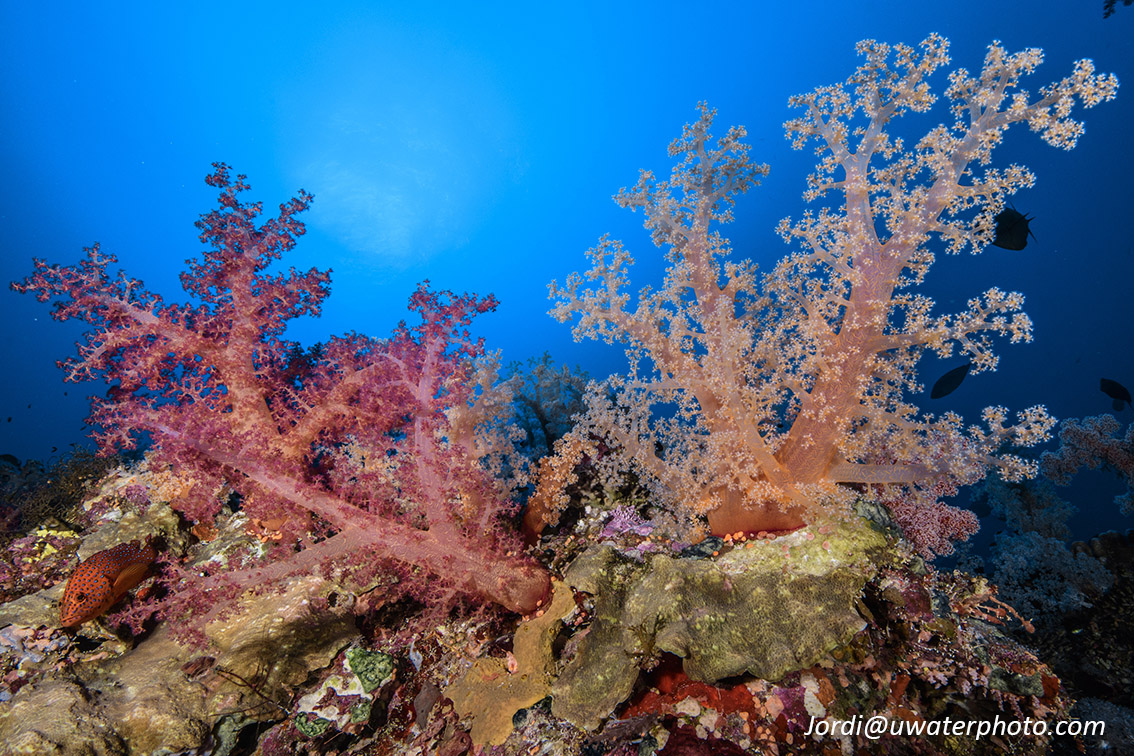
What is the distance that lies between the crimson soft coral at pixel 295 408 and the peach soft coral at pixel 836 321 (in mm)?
1065

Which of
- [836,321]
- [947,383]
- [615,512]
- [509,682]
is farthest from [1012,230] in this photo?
[509,682]

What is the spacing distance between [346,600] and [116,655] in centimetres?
185

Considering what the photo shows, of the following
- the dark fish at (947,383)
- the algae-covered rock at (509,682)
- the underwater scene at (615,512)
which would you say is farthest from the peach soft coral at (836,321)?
the dark fish at (947,383)

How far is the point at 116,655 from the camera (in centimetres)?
348

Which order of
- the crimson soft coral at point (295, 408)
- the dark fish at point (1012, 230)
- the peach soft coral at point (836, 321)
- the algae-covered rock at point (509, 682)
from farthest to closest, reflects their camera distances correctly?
1. the dark fish at point (1012, 230)
2. the crimson soft coral at point (295, 408)
3. the algae-covered rock at point (509, 682)
4. the peach soft coral at point (836, 321)

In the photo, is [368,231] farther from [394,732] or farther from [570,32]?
[394,732]

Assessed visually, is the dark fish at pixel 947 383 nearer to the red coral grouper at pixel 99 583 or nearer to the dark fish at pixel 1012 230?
the dark fish at pixel 1012 230

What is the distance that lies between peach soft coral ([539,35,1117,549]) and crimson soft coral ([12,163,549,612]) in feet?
3.49

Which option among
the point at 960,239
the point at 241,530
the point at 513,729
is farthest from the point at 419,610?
the point at 960,239

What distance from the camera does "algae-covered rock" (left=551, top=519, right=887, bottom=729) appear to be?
8.21 feet

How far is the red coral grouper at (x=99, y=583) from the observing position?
11.3 feet

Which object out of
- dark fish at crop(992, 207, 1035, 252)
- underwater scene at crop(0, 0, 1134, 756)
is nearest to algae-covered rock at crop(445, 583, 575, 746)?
underwater scene at crop(0, 0, 1134, 756)

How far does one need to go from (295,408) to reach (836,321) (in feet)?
16.7

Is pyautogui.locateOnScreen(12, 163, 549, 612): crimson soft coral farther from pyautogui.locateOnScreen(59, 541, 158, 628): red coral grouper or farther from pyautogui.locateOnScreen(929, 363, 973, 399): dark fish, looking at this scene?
pyautogui.locateOnScreen(929, 363, 973, 399): dark fish
